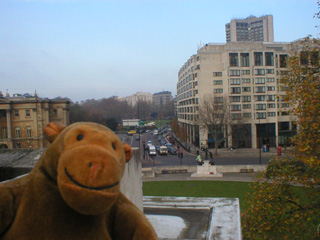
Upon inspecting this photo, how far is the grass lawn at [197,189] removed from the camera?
1964 centimetres

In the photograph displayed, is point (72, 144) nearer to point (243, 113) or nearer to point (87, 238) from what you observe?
point (87, 238)

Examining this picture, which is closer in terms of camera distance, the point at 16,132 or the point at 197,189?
the point at 197,189

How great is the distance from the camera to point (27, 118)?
32.2 meters

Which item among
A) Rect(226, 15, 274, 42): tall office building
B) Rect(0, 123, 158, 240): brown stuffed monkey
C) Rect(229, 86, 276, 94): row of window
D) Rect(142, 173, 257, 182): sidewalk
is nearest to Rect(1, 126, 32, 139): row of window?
Rect(142, 173, 257, 182): sidewalk

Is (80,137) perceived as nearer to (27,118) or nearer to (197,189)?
(197,189)

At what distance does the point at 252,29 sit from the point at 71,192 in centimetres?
16049

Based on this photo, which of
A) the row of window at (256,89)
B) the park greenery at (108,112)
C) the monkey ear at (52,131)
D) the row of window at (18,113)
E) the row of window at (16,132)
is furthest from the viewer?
the row of window at (256,89)

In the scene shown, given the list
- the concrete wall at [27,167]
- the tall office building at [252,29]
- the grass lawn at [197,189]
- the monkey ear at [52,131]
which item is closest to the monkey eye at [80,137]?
the monkey ear at [52,131]

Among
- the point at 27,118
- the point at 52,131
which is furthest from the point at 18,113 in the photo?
the point at 52,131

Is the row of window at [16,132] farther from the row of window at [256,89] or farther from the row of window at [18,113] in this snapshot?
the row of window at [256,89]

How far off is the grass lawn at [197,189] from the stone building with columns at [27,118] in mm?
12366

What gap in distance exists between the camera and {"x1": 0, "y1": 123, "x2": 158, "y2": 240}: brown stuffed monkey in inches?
77.5

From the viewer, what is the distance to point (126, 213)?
2.52 meters

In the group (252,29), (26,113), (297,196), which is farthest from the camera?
(252,29)
